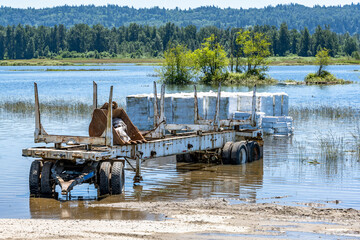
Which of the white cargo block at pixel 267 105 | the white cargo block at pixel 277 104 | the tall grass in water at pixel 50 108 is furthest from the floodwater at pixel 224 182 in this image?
the tall grass in water at pixel 50 108

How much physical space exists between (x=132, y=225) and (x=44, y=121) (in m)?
23.6

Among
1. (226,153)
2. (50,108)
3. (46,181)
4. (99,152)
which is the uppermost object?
(99,152)

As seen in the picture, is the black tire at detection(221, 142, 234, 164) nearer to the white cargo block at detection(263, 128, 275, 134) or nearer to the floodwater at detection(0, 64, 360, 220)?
the floodwater at detection(0, 64, 360, 220)

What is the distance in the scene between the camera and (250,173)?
59.6 ft

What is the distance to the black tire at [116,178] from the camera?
14.2 metres

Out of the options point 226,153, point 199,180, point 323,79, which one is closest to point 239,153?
point 226,153

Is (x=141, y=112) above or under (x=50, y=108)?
above

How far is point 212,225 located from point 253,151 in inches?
380

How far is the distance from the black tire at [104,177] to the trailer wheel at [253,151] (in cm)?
708

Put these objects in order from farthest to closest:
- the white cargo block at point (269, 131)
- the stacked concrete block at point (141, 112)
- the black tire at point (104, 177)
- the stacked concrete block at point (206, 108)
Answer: the white cargo block at point (269, 131) → the stacked concrete block at point (141, 112) → the stacked concrete block at point (206, 108) → the black tire at point (104, 177)

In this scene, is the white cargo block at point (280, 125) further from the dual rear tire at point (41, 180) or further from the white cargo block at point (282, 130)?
the dual rear tire at point (41, 180)

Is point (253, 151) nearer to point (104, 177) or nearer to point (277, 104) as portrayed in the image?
point (104, 177)

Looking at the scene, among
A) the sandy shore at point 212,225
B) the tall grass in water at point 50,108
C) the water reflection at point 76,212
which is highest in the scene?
the tall grass in water at point 50,108

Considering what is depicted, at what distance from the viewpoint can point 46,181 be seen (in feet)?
46.6
